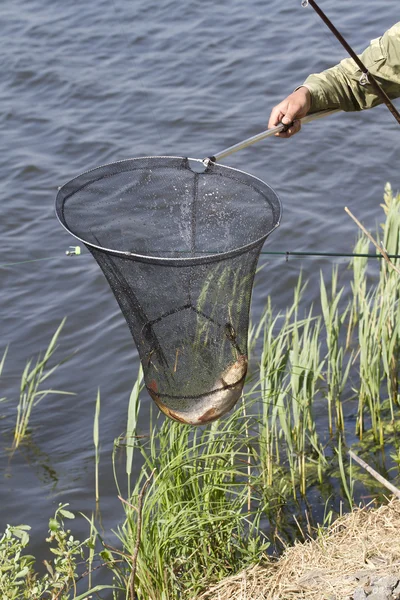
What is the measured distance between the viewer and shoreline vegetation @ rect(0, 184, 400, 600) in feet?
9.44

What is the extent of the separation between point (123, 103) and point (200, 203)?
4.98 metres

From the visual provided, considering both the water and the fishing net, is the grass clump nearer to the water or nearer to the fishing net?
the fishing net

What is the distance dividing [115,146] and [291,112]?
4459 millimetres

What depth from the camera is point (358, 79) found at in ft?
10.1

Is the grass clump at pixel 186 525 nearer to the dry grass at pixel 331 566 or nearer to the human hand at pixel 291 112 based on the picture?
the dry grass at pixel 331 566

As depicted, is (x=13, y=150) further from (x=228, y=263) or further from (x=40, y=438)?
(x=228, y=263)

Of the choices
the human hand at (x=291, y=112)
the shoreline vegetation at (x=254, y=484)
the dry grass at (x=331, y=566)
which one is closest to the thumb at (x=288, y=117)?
the human hand at (x=291, y=112)

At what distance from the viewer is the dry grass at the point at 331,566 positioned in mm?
2654

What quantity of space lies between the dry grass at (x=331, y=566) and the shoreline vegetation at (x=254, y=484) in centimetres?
1

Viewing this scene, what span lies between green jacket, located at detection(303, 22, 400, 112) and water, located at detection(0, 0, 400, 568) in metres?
2.16

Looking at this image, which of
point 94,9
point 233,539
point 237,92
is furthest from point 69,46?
point 233,539

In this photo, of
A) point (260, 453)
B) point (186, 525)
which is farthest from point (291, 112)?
point (260, 453)

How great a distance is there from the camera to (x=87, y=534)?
4016 millimetres

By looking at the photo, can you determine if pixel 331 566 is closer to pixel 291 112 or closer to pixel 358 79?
pixel 291 112
